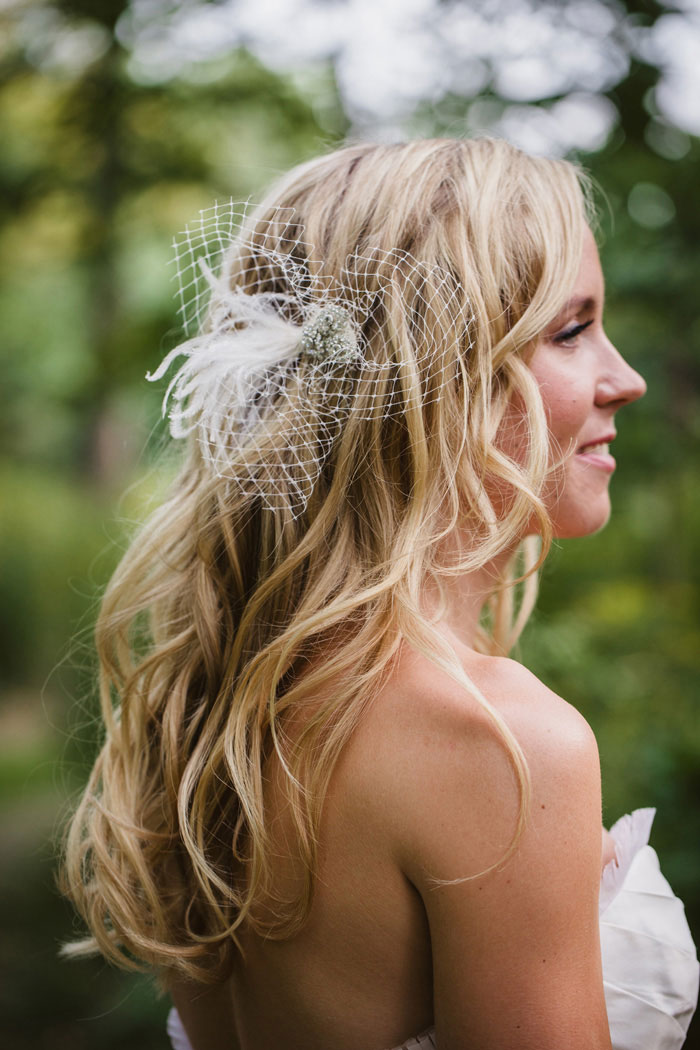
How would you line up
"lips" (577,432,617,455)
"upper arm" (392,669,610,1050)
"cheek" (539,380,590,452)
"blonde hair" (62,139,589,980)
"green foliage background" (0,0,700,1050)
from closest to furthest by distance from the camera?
"upper arm" (392,669,610,1050) < "blonde hair" (62,139,589,980) < "cheek" (539,380,590,452) < "lips" (577,432,617,455) < "green foliage background" (0,0,700,1050)

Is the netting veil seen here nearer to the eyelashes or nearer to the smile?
the eyelashes

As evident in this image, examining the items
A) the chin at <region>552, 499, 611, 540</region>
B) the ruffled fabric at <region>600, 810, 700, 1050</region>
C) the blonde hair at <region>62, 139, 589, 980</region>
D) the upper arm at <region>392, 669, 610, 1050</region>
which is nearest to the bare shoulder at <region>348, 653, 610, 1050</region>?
the upper arm at <region>392, 669, 610, 1050</region>

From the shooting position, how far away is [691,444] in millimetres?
3141

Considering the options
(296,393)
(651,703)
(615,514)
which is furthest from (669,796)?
(296,393)

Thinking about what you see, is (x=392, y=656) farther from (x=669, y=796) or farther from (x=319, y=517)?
(x=669, y=796)

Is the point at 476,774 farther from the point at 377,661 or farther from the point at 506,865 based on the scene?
the point at 377,661

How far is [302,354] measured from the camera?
166 cm

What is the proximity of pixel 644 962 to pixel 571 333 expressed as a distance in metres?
1.30

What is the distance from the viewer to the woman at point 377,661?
1292 mm

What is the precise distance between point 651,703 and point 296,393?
2.19m

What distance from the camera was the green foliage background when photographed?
114 inches

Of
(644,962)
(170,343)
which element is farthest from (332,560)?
(170,343)

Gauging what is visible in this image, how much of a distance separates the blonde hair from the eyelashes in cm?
9

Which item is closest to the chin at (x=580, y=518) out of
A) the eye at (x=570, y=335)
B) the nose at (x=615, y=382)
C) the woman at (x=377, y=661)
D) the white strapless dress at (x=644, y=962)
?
the woman at (x=377, y=661)
